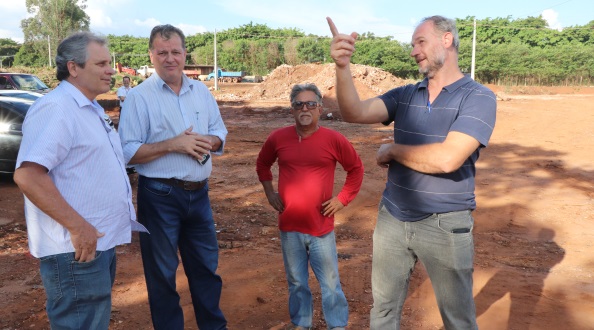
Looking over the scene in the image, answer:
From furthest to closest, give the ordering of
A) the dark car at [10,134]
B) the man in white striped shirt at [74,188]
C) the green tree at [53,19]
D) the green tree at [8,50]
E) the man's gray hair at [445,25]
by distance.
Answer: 1. the green tree at [8,50]
2. the green tree at [53,19]
3. the dark car at [10,134]
4. the man's gray hair at [445,25]
5. the man in white striped shirt at [74,188]

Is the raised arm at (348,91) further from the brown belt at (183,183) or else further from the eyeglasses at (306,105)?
the brown belt at (183,183)

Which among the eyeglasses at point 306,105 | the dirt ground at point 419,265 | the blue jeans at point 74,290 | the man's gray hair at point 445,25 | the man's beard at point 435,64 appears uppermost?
the man's gray hair at point 445,25

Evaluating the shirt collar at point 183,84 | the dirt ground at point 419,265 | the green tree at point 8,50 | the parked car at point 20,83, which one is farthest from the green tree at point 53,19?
the shirt collar at point 183,84

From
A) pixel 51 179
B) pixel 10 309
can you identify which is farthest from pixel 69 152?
pixel 10 309

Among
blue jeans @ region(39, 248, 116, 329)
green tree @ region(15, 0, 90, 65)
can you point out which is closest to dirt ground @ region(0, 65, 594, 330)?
blue jeans @ region(39, 248, 116, 329)

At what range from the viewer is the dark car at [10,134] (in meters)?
8.54

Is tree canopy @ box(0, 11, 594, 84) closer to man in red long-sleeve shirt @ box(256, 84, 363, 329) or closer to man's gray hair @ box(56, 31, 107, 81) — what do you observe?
man in red long-sleeve shirt @ box(256, 84, 363, 329)

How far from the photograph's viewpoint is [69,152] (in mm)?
2379

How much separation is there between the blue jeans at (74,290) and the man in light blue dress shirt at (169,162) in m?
0.82

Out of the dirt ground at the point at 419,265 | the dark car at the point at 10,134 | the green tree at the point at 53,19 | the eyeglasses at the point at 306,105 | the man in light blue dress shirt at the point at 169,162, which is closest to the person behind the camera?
the man in light blue dress shirt at the point at 169,162

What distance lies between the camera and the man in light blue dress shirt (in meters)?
3.25

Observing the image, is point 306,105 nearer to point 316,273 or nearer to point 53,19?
point 316,273

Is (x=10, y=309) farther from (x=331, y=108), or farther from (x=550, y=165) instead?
(x=331, y=108)

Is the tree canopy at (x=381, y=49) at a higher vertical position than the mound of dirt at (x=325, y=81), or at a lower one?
higher
